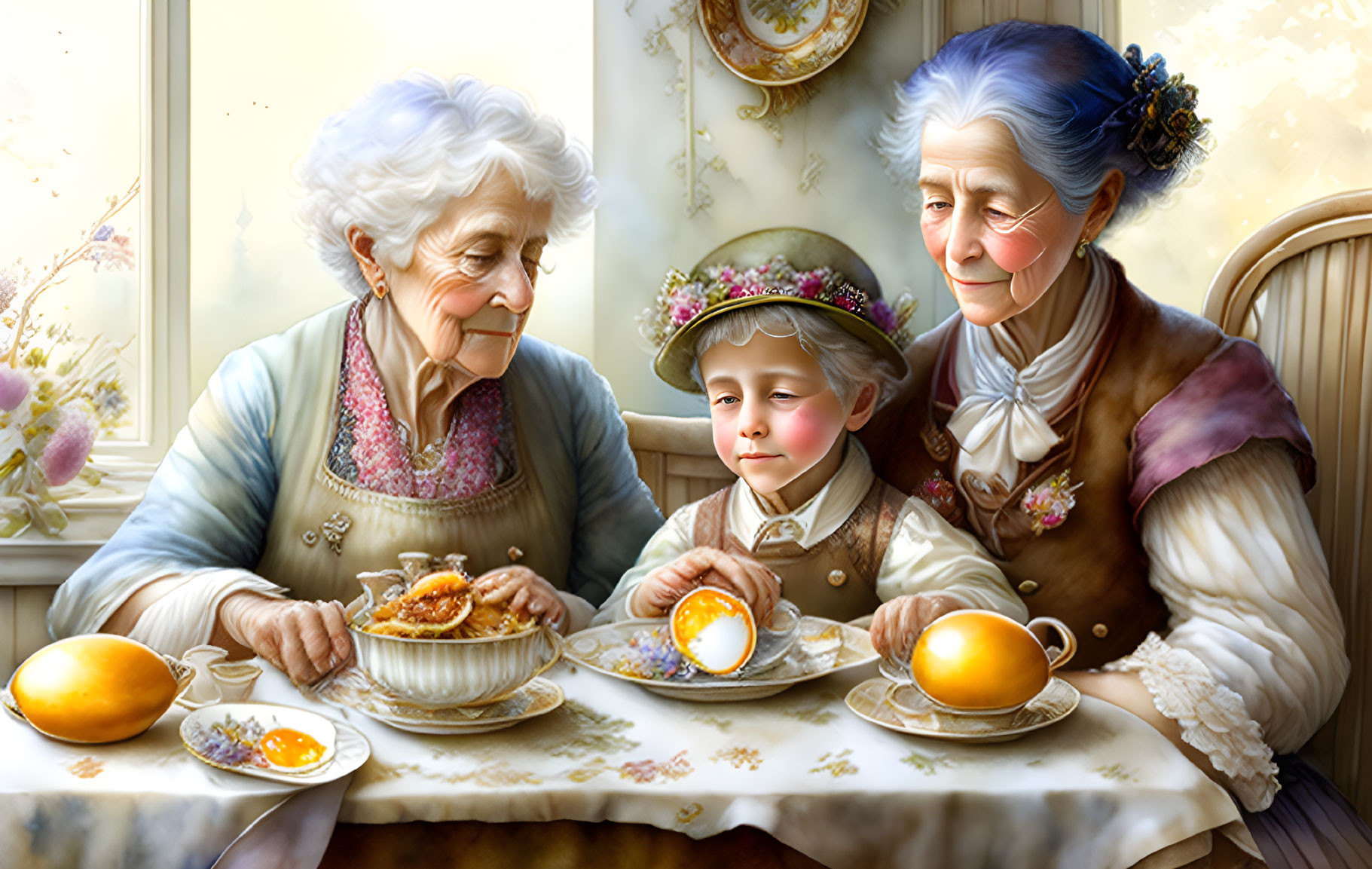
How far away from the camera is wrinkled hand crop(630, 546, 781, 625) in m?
1.54

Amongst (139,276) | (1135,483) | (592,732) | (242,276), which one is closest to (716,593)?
(592,732)

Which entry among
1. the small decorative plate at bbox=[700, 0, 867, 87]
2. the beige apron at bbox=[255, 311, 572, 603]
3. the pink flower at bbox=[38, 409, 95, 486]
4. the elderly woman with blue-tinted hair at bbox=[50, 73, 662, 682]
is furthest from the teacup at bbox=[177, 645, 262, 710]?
the small decorative plate at bbox=[700, 0, 867, 87]

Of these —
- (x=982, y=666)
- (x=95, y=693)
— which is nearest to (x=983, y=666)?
(x=982, y=666)

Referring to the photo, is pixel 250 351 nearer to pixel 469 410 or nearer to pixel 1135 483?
pixel 469 410

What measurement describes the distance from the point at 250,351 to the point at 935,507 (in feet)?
3.84

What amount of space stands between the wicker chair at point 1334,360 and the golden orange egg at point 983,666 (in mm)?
748

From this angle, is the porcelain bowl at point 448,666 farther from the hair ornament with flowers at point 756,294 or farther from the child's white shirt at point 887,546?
the hair ornament with flowers at point 756,294

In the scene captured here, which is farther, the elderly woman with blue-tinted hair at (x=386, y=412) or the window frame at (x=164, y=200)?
the window frame at (x=164, y=200)

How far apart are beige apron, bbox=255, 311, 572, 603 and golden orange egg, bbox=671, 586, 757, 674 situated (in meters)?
0.42

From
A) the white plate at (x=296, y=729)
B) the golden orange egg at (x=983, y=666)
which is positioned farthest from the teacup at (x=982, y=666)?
the white plate at (x=296, y=729)

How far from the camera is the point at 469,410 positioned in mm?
1700

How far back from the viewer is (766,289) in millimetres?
1611

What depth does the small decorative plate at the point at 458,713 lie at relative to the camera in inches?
50.8

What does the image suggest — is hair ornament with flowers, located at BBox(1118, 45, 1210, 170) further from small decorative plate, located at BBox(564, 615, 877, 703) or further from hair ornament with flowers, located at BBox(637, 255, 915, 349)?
small decorative plate, located at BBox(564, 615, 877, 703)
